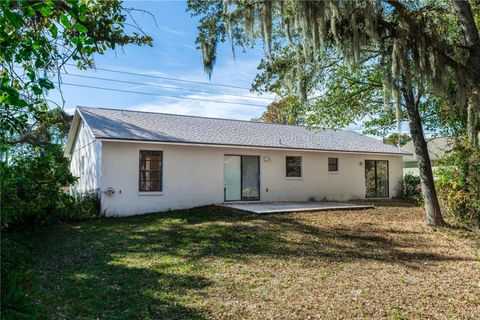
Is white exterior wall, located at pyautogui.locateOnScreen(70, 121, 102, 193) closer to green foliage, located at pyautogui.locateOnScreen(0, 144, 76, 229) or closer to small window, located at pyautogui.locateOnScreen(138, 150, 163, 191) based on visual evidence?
small window, located at pyautogui.locateOnScreen(138, 150, 163, 191)

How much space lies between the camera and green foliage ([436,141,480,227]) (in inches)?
354

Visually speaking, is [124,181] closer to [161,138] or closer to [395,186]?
[161,138]

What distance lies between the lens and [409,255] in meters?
7.44

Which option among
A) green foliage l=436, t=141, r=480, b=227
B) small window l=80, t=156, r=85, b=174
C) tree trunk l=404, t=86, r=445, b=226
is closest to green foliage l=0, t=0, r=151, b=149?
tree trunk l=404, t=86, r=445, b=226

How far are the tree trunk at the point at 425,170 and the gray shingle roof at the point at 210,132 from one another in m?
3.27

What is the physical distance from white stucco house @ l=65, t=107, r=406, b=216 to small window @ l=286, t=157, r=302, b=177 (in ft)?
0.15

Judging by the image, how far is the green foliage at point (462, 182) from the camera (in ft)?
29.5

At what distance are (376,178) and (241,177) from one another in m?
8.14

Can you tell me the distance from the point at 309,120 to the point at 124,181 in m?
6.77

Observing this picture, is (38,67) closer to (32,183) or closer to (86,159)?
(32,183)

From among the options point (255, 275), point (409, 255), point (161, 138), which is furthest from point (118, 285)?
point (161, 138)

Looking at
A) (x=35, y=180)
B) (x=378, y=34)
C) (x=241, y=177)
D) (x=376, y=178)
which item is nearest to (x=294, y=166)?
(x=241, y=177)

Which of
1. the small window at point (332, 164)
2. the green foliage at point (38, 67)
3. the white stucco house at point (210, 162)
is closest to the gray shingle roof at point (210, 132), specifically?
the white stucco house at point (210, 162)

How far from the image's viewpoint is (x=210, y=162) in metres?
15.0
